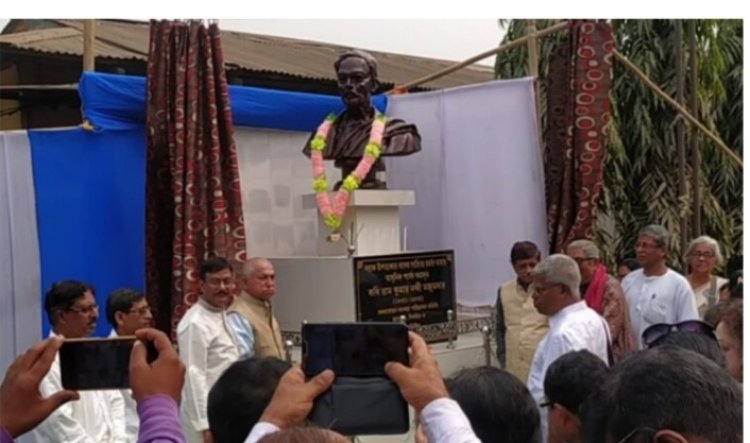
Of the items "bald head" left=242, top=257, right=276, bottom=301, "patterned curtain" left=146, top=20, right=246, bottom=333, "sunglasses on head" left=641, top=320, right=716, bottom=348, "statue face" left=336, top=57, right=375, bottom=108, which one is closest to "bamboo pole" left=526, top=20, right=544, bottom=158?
"statue face" left=336, top=57, right=375, bottom=108

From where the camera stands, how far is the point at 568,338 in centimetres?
311

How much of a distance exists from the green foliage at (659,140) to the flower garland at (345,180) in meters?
2.57

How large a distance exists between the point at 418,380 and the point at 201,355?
6.89 ft

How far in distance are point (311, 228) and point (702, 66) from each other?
11.8 feet

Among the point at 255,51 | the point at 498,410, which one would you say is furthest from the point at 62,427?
the point at 255,51

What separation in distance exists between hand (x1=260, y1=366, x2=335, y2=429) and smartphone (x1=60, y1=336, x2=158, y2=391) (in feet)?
0.93

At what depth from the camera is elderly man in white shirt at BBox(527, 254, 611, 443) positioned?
3.12m

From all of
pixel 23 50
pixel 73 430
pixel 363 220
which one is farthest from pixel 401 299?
pixel 23 50

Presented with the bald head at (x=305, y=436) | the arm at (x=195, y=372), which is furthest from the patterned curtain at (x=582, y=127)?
the bald head at (x=305, y=436)

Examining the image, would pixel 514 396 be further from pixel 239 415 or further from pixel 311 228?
pixel 311 228

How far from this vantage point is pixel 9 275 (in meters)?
4.24

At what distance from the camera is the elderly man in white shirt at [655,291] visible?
13.7 feet

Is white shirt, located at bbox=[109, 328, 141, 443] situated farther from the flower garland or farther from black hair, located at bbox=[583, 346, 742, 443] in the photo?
the flower garland

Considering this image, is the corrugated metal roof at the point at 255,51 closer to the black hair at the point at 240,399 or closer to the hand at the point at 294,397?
the black hair at the point at 240,399
